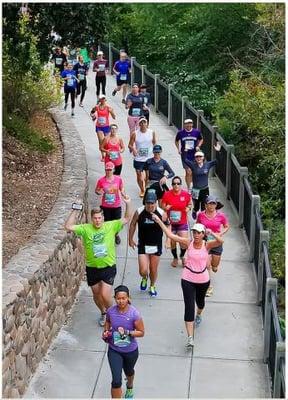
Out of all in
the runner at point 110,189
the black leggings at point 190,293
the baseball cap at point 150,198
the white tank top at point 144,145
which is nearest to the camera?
the black leggings at point 190,293

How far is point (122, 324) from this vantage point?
8.05 meters

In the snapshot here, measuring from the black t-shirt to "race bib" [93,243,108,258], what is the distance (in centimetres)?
102

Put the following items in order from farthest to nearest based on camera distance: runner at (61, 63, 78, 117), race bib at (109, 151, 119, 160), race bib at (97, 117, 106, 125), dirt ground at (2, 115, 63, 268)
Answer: runner at (61, 63, 78, 117), race bib at (97, 117, 106, 125), race bib at (109, 151, 119, 160), dirt ground at (2, 115, 63, 268)

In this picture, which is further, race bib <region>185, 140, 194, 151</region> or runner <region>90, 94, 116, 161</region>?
runner <region>90, 94, 116, 161</region>

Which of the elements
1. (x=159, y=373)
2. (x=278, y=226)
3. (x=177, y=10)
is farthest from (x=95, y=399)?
(x=177, y=10)

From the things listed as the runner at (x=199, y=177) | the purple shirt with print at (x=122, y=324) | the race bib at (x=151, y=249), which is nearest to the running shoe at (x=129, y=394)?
the purple shirt with print at (x=122, y=324)

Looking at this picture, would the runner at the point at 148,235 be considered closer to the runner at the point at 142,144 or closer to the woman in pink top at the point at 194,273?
the woman in pink top at the point at 194,273

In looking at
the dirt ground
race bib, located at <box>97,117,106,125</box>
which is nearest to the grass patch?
the dirt ground

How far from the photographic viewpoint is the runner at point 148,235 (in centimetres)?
1027

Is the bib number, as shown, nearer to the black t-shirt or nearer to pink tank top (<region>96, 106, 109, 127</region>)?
pink tank top (<region>96, 106, 109, 127</region>)

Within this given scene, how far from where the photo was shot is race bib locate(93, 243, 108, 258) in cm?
948

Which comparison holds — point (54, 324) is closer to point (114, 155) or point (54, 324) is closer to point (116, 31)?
point (114, 155)

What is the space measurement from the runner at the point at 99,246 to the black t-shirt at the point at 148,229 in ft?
1.87

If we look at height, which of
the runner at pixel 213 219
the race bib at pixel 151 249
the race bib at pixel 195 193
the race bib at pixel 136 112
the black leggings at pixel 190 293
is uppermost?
the race bib at pixel 136 112
